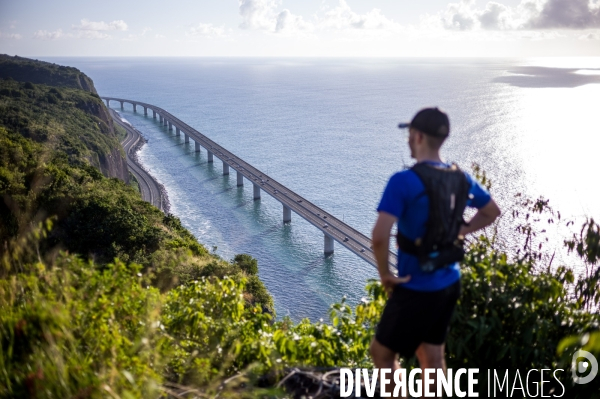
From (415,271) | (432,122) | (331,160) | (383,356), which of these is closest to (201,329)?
(383,356)

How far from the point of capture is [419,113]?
4098 millimetres

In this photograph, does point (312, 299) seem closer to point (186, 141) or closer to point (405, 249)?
point (405, 249)

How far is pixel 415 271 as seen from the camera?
4.06 metres

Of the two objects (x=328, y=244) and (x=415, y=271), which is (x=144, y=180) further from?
(x=415, y=271)

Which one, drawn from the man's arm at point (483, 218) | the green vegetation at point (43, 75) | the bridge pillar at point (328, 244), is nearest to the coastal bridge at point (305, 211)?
the bridge pillar at point (328, 244)

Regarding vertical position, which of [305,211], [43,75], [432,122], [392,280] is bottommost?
[305,211]

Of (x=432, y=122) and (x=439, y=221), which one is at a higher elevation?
(x=432, y=122)

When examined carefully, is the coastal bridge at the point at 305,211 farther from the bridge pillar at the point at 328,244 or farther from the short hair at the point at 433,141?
the short hair at the point at 433,141

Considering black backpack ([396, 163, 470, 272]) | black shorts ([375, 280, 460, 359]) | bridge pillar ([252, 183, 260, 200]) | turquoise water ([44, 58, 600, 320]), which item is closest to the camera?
black backpack ([396, 163, 470, 272])

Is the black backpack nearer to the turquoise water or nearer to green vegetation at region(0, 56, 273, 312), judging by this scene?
green vegetation at region(0, 56, 273, 312)

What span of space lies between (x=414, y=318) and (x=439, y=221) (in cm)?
84

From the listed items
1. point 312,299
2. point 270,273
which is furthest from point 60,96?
point 312,299

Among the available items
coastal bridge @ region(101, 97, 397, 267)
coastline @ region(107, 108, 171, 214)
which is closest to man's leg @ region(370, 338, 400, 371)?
coastal bridge @ region(101, 97, 397, 267)

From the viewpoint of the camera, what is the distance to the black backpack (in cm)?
392
